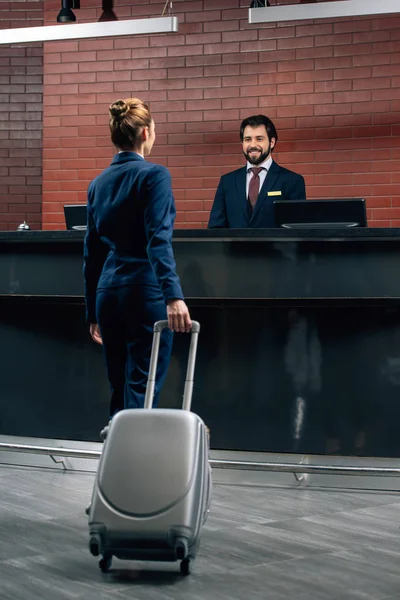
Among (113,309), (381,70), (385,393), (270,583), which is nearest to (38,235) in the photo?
(113,309)

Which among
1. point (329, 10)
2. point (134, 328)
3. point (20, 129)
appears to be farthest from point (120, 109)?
point (20, 129)

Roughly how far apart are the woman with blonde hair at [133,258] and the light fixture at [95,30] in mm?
2361

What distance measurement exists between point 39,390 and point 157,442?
1891 millimetres

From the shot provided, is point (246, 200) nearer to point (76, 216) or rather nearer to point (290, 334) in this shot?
point (76, 216)

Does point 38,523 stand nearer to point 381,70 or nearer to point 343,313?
point 343,313

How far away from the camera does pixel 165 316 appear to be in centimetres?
282

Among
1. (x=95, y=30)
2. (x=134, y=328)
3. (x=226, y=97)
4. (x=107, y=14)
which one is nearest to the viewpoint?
(x=134, y=328)

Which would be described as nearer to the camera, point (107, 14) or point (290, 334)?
point (290, 334)

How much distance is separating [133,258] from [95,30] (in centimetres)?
279

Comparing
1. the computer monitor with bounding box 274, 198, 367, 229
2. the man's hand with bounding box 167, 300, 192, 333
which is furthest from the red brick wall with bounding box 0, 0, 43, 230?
the man's hand with bounding box 167, 300, 192, 333

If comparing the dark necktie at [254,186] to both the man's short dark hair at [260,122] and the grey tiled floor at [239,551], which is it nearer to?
the man's short dark hair at [260,122]

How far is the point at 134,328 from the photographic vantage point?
2801mm

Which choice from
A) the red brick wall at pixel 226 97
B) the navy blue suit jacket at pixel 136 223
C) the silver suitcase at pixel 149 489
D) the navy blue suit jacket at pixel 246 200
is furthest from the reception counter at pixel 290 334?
the red brick wall at pixel 226 97

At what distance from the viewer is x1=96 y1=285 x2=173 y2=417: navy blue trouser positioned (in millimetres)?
2791
